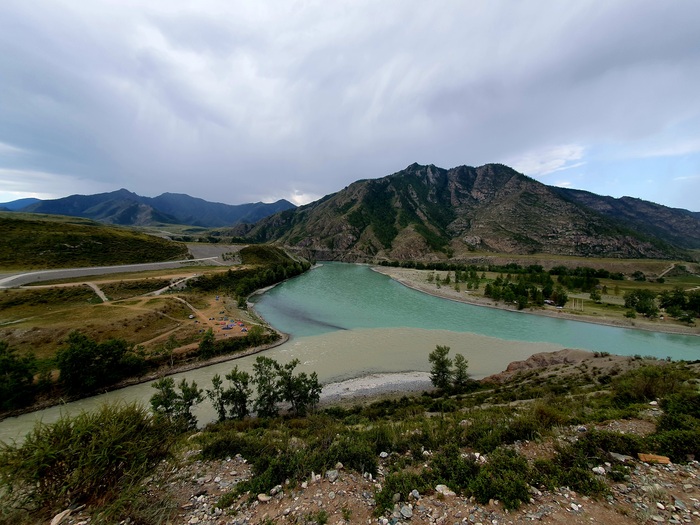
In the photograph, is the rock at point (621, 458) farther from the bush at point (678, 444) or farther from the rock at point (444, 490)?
the rock at point (444, 490)

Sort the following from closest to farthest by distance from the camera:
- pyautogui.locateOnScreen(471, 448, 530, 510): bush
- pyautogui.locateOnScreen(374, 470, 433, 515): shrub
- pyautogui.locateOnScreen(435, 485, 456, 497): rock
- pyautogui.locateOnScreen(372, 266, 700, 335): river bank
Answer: pyautogui.locateOnScreen(471, 448, 530, 510): bush
pyautogui.locateOnScreen(374, 470, 433, 515): shrub
pyautogui.locateOnScreen(435, 485, 456, 497): rock
pyautogui.locateOnScreen(372, 266, 700, 335): river bank

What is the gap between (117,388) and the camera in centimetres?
2670

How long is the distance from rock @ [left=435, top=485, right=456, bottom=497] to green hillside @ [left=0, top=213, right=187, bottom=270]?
279ft

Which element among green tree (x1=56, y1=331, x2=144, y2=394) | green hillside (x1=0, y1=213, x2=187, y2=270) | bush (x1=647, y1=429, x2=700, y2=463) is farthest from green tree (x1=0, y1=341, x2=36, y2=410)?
green hillside (x1=0, y1=213, x2=187, y2=270)

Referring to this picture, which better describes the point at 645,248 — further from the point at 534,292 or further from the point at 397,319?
the point at 397,319

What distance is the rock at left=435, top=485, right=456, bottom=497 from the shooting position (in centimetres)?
692

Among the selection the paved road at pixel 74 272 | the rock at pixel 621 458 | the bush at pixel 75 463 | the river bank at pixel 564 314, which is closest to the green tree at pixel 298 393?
the bush at pixel 75 463

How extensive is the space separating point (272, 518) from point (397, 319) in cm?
4776

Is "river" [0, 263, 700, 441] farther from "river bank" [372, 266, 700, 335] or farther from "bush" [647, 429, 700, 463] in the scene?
"bush" [647, 429, 700, 463]

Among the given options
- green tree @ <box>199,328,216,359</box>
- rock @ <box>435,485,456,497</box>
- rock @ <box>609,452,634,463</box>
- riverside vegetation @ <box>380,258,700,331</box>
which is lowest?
green tree @ <box>199,328,216,359</box>

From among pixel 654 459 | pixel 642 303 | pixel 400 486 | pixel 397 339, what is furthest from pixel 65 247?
pixel 642 303

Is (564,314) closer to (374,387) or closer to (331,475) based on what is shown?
(374,387)

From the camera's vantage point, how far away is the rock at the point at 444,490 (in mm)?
6916

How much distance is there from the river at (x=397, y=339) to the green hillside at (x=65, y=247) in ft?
135
